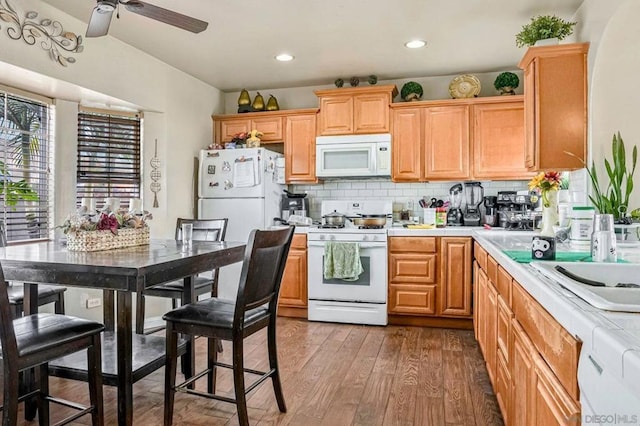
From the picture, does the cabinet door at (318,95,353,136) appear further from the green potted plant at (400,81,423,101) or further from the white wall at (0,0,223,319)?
the white wall at (0,0,223,319)

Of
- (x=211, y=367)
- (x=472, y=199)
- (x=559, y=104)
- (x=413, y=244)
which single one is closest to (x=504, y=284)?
(x=559, y=104)

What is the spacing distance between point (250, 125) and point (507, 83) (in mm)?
2686

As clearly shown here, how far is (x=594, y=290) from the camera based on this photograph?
1203 mm

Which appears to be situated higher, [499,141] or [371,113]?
[371,113]

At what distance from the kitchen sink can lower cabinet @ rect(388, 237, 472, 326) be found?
2275 mm

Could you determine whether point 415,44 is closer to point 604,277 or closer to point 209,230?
point 209,230

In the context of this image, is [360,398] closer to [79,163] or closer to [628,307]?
[628,307]

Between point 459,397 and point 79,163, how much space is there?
11.1ft

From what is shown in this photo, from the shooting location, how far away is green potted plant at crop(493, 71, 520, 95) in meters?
4.05

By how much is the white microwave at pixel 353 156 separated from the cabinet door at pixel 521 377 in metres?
2.65

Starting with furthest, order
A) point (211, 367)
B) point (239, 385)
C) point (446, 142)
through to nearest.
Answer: point (446, 142), point (211, 367), point (239, 385)

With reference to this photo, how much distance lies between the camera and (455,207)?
4.41 meters

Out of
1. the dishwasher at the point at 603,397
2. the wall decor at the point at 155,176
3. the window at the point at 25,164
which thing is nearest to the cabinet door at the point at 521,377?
the dishwasher at the point at 603,397

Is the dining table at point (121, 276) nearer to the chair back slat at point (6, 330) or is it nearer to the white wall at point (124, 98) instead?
the chair back slat at point (6, 330)
